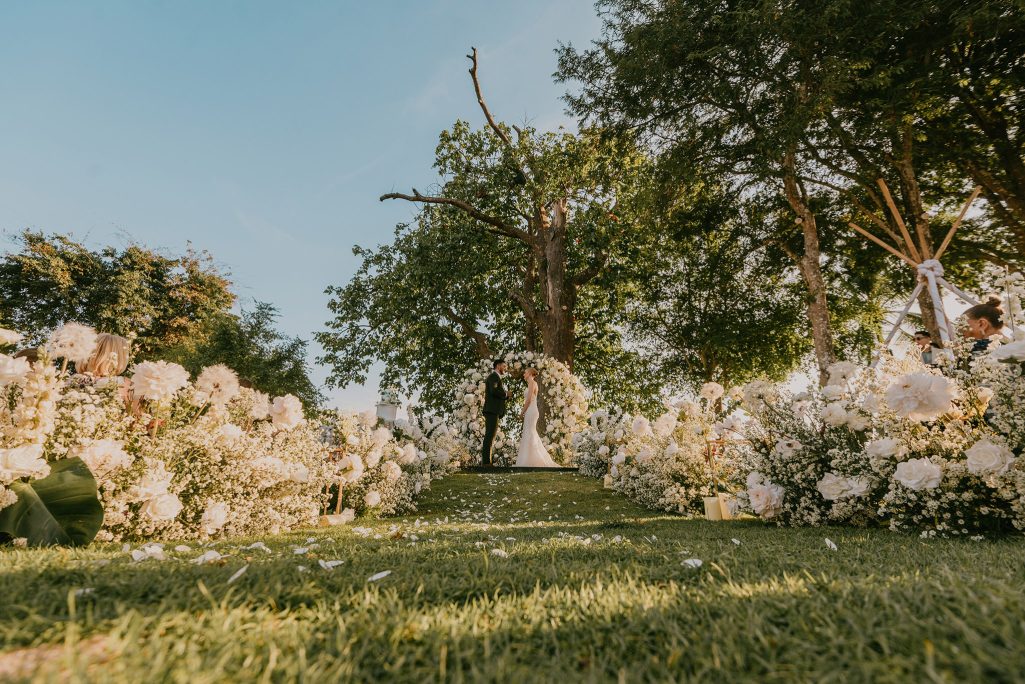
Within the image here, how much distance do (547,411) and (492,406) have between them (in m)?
2.54

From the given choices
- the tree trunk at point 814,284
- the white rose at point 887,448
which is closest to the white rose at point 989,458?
the white rose at point 887,448

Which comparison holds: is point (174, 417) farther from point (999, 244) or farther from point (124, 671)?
point (999, 244)

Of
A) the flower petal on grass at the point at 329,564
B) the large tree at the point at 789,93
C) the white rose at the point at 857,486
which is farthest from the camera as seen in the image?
the large tree at the point at 789,93

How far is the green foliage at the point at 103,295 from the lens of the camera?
26922 millimetres

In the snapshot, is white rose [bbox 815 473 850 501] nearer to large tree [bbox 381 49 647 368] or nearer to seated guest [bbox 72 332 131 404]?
seated guest [bbox 72 332 131 404]

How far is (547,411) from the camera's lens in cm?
1606

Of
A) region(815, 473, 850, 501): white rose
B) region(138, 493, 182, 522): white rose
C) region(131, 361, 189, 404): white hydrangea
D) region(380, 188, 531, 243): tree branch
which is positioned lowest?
region(815, 473, 850, 501): white rose

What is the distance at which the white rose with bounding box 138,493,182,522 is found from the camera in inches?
157

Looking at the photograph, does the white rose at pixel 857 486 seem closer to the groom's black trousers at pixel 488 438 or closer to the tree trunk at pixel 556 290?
the groom's black trousers at pixel 488 438

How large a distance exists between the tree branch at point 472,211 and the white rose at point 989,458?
16.0 metres

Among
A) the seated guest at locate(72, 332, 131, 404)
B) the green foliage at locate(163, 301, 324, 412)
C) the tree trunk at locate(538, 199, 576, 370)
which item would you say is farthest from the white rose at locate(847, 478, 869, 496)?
the green foliage at locate(163, 301, 324, 412)

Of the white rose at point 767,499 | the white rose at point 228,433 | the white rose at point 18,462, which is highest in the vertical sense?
the white rose at point 228,433

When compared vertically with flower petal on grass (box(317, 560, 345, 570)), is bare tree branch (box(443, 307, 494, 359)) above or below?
above

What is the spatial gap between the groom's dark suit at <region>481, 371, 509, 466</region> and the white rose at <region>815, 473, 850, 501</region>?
32.1 ft
